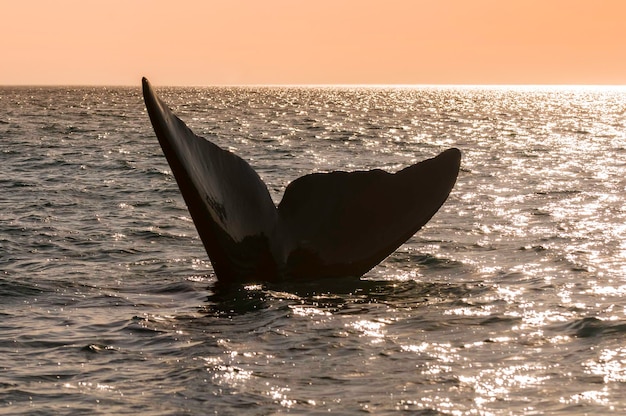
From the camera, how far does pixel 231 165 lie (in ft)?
32.5

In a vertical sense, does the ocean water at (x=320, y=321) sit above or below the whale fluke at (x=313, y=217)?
below

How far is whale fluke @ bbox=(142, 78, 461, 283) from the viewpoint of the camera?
32.3 ft

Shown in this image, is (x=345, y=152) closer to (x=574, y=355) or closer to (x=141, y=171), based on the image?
(x=141, y=171)

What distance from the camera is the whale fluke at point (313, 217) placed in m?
9.84

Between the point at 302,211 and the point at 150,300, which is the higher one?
the point at 302,211

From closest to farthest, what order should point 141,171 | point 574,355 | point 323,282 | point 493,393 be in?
point 493,393 < point 574,355 < point 323,282 < point 141,171

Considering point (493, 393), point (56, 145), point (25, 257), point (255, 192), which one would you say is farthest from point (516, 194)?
point (56, 145)

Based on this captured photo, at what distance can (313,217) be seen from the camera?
408 inches

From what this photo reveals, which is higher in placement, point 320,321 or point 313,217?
point 313,217

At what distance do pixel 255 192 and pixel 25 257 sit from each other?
16.5ft

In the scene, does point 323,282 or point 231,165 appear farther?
point 323,282

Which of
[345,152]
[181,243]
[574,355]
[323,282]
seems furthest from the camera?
[345,152]

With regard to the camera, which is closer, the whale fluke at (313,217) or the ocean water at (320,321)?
the ocean water at (320,321)

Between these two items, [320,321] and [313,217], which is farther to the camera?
[313,217]
